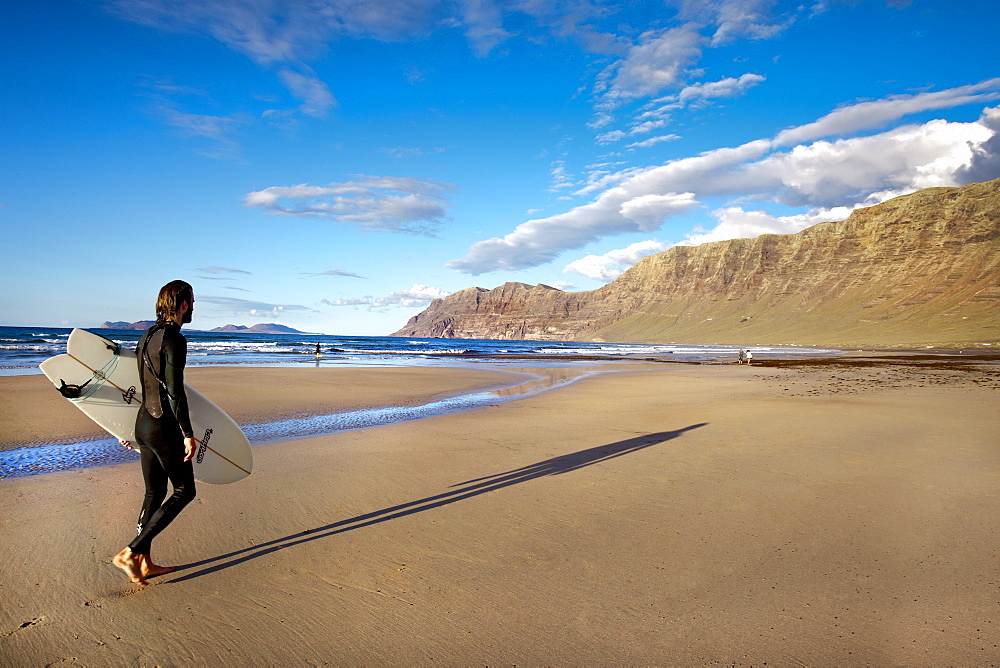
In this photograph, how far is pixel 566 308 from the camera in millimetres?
192875

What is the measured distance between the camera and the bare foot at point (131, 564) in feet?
10.8

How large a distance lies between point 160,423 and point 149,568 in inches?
39.7

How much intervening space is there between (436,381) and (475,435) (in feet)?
35.9

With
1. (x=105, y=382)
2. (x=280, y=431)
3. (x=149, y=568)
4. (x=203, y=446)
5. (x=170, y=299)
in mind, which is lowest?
(x=280, y=431)

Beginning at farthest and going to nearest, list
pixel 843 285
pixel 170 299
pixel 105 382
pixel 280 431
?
pixel 843 285 < pixel 280 431 < pixel 105 382 < pixel 170 299

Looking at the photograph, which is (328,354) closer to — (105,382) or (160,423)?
(105,382)

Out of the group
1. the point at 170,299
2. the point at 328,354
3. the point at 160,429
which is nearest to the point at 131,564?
the point at 160,429

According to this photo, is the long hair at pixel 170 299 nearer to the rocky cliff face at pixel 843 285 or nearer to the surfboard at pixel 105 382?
the surfboard at pixel 105 382

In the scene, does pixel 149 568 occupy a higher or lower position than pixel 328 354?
lower

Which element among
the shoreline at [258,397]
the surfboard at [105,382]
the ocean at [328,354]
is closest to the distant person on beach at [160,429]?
the surfboard at [105,382]

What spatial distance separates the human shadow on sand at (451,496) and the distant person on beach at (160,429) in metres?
0.35

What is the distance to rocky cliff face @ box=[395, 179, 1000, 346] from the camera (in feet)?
293

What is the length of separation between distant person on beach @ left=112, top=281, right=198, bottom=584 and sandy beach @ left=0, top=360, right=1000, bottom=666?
282 mm

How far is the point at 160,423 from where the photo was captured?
11.0 ft
